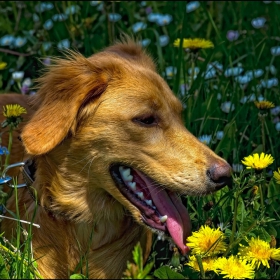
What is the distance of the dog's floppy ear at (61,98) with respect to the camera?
11.4ft

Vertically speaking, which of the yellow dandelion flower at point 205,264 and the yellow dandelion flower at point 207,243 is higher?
the yellow dandelion flower at point 207,243

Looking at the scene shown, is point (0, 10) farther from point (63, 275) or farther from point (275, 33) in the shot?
point (63, 275)

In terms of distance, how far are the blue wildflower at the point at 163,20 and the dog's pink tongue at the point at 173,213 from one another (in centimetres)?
236

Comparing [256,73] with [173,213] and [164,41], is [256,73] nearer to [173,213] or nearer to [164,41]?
[164,41]

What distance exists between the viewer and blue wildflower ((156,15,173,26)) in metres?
5.75

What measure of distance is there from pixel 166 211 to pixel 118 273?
431mm

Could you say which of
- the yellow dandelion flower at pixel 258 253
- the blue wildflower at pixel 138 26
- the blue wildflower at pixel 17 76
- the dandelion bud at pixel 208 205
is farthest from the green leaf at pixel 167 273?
the blue wildflower at pixel 138 26

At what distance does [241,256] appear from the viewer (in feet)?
9.91

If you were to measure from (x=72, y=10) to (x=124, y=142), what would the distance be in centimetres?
263

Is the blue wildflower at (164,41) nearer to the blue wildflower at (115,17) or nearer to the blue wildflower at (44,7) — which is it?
the blue wildflower at (115,17)

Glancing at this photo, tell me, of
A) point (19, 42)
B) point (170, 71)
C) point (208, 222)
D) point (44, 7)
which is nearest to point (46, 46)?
point (19, 42)

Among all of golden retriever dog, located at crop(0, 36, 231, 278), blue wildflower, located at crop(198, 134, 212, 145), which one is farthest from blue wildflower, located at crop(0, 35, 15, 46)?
golden retriever dog, located at crop(0, 36, 231, 278)

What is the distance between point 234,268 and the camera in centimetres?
282

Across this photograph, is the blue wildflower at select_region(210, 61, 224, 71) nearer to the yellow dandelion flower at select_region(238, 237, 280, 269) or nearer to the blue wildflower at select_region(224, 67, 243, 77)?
the blue wildflower at select_region(224, 67, 243, 77)
